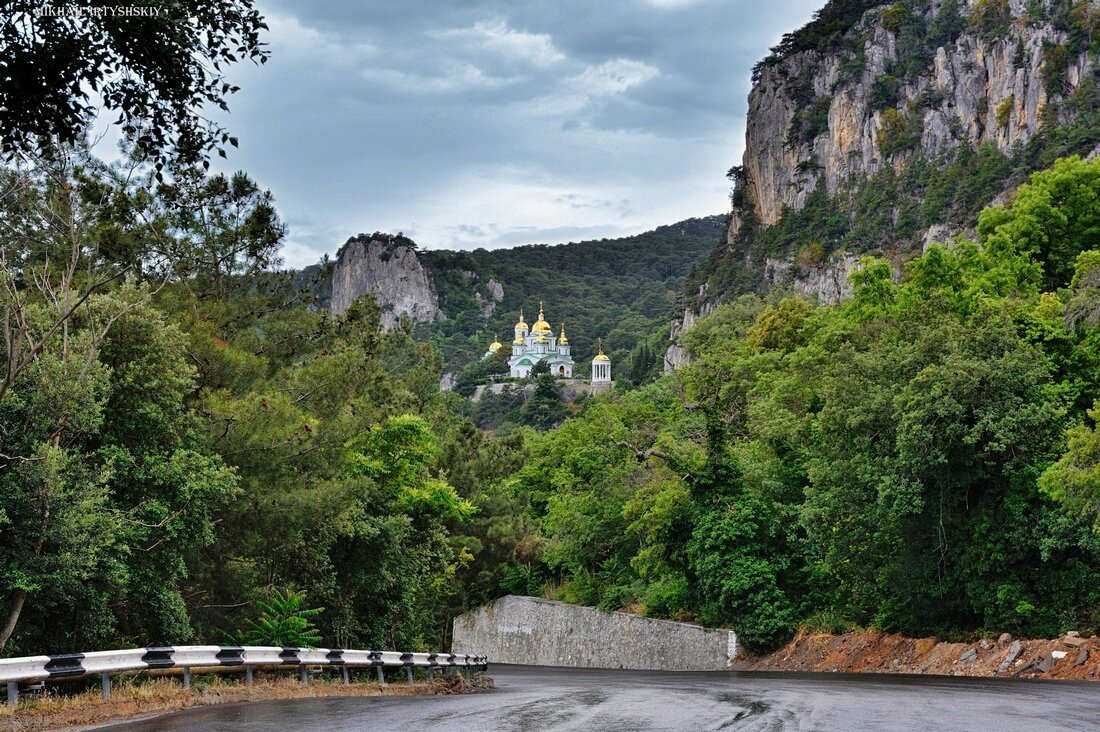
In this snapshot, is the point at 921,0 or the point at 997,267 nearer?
the point at 997,267

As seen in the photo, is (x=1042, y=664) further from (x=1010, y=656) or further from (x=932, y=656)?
(x=932, y=656)

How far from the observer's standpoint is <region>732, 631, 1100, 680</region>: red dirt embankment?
25.0 metres

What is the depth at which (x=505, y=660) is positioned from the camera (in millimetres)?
53938

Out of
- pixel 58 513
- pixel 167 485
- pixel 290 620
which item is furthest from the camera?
pixel 290 620

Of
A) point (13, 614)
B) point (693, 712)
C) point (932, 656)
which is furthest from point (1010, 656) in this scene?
point (13, 614)

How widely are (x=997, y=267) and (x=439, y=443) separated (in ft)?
70.8

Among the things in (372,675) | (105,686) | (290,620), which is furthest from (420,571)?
(105,686)

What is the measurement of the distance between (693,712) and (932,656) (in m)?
17.8

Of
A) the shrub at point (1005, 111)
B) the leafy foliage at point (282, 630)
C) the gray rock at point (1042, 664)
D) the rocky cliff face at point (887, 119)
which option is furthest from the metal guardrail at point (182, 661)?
the shrub at point (1005, 111)

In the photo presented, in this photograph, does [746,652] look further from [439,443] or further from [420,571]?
[439,443]

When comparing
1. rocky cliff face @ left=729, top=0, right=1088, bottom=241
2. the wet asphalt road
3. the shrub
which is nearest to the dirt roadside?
the wet asphalt road

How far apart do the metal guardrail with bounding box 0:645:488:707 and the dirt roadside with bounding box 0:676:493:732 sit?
0.20 m

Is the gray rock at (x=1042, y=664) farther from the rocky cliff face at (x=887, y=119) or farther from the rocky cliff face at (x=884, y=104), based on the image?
the rocky cliff face at (x=884, y=104)

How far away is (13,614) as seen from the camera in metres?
18.1
